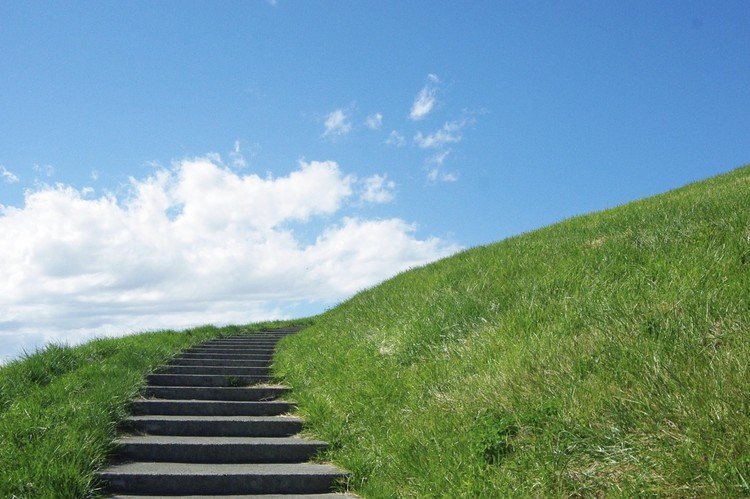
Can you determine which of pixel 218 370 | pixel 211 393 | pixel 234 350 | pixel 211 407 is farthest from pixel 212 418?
pixel 234 350

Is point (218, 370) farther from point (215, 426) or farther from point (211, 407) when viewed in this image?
point (215, 426)

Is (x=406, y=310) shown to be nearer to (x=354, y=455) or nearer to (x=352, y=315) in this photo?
(x=352, y=315)

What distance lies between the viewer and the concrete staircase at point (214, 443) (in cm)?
682

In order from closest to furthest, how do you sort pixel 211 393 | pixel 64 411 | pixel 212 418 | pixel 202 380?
pixel 64 411 → pixel 212 418 → pixel 211 393 → pixel 202 380

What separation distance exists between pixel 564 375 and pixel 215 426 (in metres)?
5.07

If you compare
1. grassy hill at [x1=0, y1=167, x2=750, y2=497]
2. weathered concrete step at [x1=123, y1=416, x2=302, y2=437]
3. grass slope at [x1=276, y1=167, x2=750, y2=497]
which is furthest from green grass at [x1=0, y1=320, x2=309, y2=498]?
grass slope at [x1=276, y1=167, x2=750, y2=497]

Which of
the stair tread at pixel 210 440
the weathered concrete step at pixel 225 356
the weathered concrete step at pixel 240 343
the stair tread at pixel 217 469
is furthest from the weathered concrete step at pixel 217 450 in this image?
the weathered concrete step at pixel 240 343

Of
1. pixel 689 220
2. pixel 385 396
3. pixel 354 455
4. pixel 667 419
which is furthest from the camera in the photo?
pixel 689 220

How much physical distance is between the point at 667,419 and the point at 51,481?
5.89 m

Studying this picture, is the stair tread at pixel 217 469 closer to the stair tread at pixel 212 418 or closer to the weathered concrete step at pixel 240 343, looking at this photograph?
the stair tread at pixel 212 418

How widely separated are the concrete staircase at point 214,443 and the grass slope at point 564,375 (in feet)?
1.49

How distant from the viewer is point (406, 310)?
10656 mm

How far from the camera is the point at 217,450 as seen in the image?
769cm

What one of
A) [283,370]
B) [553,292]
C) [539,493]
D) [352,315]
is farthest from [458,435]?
[352,315]
